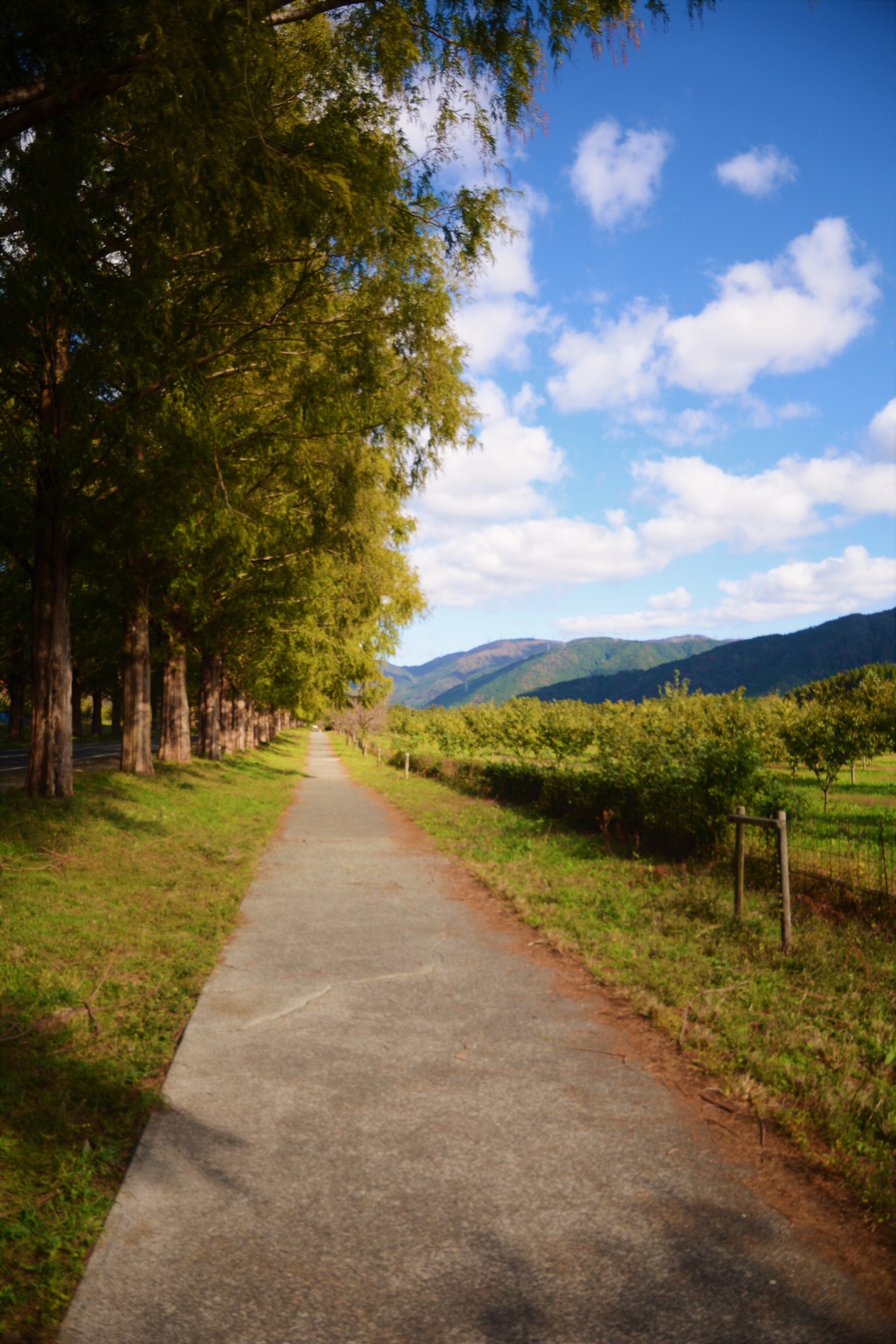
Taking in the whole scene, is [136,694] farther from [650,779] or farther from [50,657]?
[650,779]

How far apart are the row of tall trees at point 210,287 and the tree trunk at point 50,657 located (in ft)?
0.13

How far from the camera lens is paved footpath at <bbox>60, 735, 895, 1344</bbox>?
2613mm

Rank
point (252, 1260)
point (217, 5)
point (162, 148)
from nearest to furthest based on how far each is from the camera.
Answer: point (252, 1260) → point (217, 5) → point (162, 148)

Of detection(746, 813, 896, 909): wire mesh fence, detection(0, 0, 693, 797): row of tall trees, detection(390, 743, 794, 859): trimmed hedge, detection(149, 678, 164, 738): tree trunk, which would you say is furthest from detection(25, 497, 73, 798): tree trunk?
detection(149, 678, 164, 738): tree trunk

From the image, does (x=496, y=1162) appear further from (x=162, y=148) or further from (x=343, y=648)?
(x=343, y=648)

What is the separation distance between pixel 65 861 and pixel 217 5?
7923 millimetres

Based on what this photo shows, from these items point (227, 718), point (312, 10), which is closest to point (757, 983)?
point (312, 10)

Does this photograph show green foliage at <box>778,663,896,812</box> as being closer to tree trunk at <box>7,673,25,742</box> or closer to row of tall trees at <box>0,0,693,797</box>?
row of tall trees at <box>0,0,693,797</box>

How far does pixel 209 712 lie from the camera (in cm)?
2562

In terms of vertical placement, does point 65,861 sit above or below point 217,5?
below

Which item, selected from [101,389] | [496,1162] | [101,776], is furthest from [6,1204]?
[101,776]

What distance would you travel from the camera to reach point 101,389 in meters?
9.60

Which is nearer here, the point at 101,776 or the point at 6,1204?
the point at 6,1204

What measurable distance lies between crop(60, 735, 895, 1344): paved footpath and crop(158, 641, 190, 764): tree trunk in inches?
638
